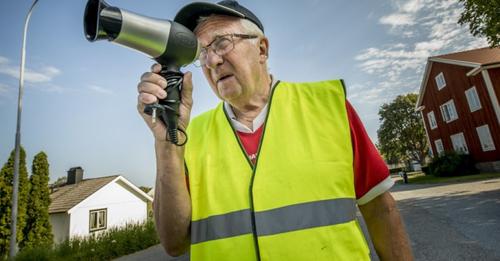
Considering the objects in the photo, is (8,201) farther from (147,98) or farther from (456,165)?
(456,165)

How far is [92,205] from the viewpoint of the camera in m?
22.9

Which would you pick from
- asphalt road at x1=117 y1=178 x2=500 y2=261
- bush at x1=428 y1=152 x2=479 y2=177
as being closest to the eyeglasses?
asphalt road at x1=117 y1=178 x2=500 y2=261

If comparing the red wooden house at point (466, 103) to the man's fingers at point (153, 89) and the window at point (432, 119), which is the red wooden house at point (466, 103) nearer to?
the window at point (432, 119)

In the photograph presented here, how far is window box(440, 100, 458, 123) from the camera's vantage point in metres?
25.3

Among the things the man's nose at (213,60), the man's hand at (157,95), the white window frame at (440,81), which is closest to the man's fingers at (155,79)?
the man's hand at (157,95)

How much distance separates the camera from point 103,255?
12.2m

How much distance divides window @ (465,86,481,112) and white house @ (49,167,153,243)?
27926 millimetres

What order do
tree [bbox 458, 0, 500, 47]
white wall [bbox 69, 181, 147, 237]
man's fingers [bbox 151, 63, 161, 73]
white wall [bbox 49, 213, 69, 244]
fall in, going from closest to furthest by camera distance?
1. man's fingers [bbox 151, 63, 161, 73]
2. tree [bbox 458, 0, 500, 47]
3. white wall [bbox 49, 213, 69, 244]
4. white wall [bbox 69, 181, 147, 237]

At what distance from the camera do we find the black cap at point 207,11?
169cm

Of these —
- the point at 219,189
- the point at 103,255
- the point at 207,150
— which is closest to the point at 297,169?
the point at 219,189

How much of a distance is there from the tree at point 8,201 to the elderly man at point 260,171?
57.4 feet

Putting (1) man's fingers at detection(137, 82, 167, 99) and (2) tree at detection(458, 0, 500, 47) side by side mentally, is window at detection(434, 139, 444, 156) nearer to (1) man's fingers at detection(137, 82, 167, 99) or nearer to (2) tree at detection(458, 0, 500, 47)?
(2) tree at detection(458, 0, 500, 47)

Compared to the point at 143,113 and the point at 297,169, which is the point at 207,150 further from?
the point at 297,169

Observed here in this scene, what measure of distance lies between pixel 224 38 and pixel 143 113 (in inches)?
29.0
